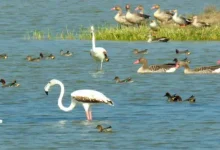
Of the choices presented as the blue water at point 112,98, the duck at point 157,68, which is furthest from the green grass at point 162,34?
the duck at point 157,68

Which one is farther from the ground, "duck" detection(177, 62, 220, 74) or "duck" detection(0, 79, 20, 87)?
"duck" detection(177, 62, 220, 74)

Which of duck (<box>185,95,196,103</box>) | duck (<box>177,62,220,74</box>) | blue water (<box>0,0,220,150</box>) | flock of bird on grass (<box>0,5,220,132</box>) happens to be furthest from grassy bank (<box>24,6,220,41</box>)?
duck (<box>185,95,196,103</box>)

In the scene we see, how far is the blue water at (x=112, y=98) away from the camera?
57.7 feet

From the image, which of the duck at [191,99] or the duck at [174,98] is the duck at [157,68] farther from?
the duck at [191,99]

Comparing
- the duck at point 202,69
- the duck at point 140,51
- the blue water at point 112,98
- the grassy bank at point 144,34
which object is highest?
the grassy bank at point 144,34

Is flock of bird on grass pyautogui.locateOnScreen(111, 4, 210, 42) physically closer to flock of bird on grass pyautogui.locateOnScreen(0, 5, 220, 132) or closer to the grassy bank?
flock of bird on grass pyautogui.locateOnScreen(0, 5, 220, 132)

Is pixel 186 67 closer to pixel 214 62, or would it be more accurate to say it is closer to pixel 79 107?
pixel 214 62

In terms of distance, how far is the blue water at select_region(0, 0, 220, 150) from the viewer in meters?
17.6

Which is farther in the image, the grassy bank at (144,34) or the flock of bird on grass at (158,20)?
the flock of bird on grass at (158,20)

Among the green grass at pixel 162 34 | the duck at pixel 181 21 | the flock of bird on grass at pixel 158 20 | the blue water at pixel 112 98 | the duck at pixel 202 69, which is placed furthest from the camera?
the duck at pixel 181 21

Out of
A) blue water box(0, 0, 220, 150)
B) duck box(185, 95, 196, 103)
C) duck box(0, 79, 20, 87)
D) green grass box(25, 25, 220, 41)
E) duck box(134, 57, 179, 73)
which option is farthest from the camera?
green grass box(25, 25, 220, 41)

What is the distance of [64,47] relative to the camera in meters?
34.8

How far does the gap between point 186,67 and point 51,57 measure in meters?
5.26

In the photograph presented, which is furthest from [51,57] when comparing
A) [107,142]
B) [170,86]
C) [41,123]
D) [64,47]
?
[107,142]
